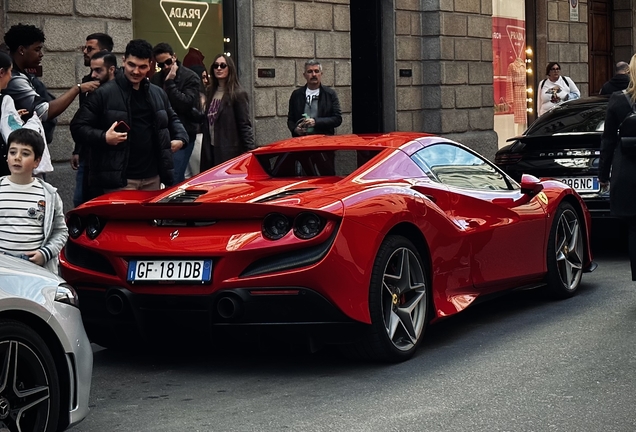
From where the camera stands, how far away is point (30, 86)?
862cm

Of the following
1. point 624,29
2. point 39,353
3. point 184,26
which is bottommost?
point 39,353

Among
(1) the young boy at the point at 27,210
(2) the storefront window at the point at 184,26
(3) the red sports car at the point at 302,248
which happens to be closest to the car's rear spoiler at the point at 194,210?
(3) the red sports car at the point at 302,248

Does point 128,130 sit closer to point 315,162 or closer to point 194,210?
point 315,162

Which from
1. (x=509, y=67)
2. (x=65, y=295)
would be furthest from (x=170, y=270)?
(x=509, y=67)

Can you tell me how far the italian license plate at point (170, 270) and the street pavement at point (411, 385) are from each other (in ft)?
1.72

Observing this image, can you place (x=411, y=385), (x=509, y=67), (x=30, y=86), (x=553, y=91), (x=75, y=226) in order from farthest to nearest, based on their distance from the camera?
(x=509, y=67) → (x=553, y=91) → (x=30, y=86) → (x=75, y=226) → (x=411, y=385)

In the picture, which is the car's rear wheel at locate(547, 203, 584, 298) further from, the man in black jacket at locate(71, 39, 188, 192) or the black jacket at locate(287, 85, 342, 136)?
the black jacket at locate(287, 85, 342, 136)

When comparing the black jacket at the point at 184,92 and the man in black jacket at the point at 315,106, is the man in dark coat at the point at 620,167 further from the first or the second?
the man in black jacket at the point at 315,106

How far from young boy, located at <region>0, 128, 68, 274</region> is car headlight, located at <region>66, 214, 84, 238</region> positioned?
42cm

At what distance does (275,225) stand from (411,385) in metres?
1.03

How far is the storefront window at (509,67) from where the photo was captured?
23.9 m

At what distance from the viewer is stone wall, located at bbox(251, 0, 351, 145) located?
1727 centimetres

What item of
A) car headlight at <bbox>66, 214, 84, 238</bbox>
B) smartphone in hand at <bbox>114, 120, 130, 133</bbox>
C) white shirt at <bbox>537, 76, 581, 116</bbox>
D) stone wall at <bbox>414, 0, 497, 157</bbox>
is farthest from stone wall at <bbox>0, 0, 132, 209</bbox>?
white shirt at <bbox>537, 76, 581, 116</bbox>

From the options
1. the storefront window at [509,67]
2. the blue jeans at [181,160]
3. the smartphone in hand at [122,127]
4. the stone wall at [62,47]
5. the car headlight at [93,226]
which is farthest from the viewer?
the storefront window at [509,67]
